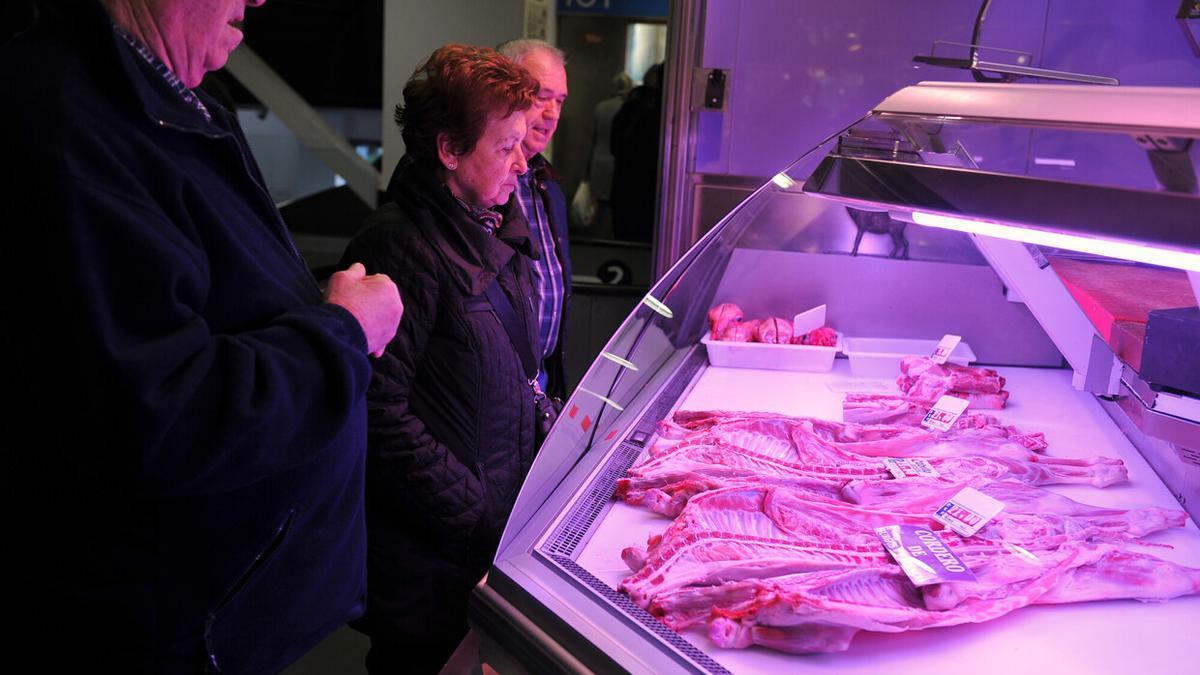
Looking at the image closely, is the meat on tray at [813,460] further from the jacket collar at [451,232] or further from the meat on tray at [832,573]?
the jacket collar at [451,232]

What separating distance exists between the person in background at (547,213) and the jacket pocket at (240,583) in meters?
1.37

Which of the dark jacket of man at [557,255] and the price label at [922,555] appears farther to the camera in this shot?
the dark jacket of man at [557,255]

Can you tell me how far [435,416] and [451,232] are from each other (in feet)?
1.42

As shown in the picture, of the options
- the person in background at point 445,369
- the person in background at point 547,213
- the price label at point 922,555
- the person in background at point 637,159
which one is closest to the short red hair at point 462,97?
the person in background at point 445,369

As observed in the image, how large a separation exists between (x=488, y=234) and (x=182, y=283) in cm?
109

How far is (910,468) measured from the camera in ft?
7.52

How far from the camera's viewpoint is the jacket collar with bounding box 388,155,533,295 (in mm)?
2301

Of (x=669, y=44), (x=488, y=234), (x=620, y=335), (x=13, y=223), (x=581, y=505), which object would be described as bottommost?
(x=581, y=505)

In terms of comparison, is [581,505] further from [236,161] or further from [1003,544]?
[236,161]

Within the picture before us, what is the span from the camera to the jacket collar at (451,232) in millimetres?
2301

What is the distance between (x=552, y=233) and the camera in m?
3.18

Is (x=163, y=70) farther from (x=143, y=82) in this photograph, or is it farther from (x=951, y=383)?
(x=951, y=383)

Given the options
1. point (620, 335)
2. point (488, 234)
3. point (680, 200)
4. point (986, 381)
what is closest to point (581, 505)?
point (620, 335)

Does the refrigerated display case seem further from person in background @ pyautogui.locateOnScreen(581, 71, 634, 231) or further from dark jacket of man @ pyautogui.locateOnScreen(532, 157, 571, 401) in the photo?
person in background @ pyautogui.locateOnScreen(581, 71, 634, 231)
